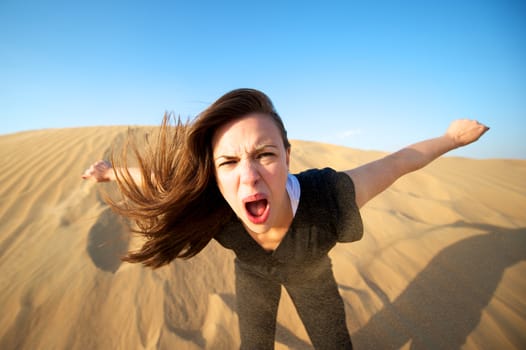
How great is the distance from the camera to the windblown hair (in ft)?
5.01

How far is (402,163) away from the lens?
176 centimetres

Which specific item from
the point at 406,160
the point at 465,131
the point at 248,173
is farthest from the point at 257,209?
the point at 465,131

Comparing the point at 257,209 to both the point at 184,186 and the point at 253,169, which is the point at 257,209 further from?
the point at 184,186

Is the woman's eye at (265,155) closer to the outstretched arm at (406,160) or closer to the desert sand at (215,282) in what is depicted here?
the outstretched arm at (406,160)

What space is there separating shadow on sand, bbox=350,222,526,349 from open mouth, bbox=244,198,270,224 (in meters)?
1.52

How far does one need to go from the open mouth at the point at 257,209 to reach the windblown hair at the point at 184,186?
409mm

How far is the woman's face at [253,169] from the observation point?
1361 mm

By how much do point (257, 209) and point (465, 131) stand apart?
A: 5.55ft

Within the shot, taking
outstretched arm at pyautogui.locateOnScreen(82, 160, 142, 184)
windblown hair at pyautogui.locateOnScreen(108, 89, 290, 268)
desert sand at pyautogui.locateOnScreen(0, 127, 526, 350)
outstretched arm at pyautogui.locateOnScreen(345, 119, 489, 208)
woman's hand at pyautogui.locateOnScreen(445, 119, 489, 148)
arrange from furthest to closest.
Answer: outstretched arm at pyautogui.locateOnScreen(82, 160, 142, 184) → desert sand at pyautogui.locateOnScreen(0, 127, 526, 350) → woman's hand at pyautogui.locateOnScreen(445, 119, 489, 148) → outstretched arm at pyautogui.locateOnScreen(345, 119, 489, 208) → windblown hair at pyautogui.locateOnScreen(108, 89, 290, 268)

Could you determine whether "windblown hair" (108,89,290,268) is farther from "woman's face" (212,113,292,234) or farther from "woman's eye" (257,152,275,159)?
"woman's eye" (257,152,275,159)

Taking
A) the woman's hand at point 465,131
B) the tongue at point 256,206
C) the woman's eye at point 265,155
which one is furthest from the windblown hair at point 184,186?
the woman's hand at point 465,131

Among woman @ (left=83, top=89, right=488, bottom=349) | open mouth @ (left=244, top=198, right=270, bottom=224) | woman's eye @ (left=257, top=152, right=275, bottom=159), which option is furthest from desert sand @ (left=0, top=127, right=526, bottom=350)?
woman's eye @ (left=257, top=152, right=275, bottom=159)

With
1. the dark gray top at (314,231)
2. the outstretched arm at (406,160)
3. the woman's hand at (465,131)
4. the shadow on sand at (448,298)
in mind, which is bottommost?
the shadow on sand at (448,298)

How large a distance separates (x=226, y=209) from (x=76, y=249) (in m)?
1.98
